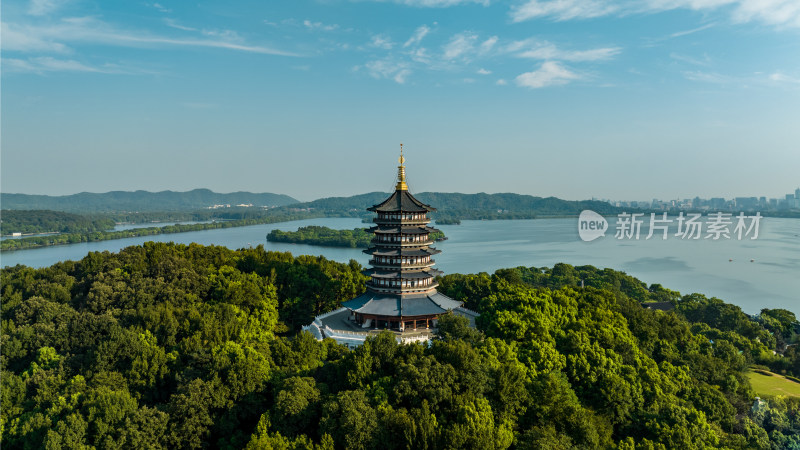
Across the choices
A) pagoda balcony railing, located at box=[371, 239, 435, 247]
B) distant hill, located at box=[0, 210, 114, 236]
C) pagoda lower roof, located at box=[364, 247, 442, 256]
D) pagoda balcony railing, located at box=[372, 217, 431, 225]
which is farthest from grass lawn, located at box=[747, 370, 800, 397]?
distant hill, located at box=[0, 210, 114, 236]

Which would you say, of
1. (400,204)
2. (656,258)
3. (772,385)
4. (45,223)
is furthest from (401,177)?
(45,223)

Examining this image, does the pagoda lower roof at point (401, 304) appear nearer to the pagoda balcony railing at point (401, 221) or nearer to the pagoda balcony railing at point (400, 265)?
the pagoda balcony railing at point (400, 265)

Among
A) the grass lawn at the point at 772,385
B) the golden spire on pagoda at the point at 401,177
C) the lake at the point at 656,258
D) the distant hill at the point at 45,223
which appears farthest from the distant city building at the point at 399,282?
the distant hill at the point at 45,223

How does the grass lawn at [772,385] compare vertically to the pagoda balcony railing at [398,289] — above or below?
below

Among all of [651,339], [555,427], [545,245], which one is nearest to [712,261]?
[545,245]

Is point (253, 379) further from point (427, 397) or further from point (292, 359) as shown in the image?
point (427, 397)

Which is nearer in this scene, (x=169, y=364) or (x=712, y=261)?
(x=169, y=364)

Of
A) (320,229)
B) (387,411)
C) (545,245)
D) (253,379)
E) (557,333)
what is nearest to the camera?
(387,411)
